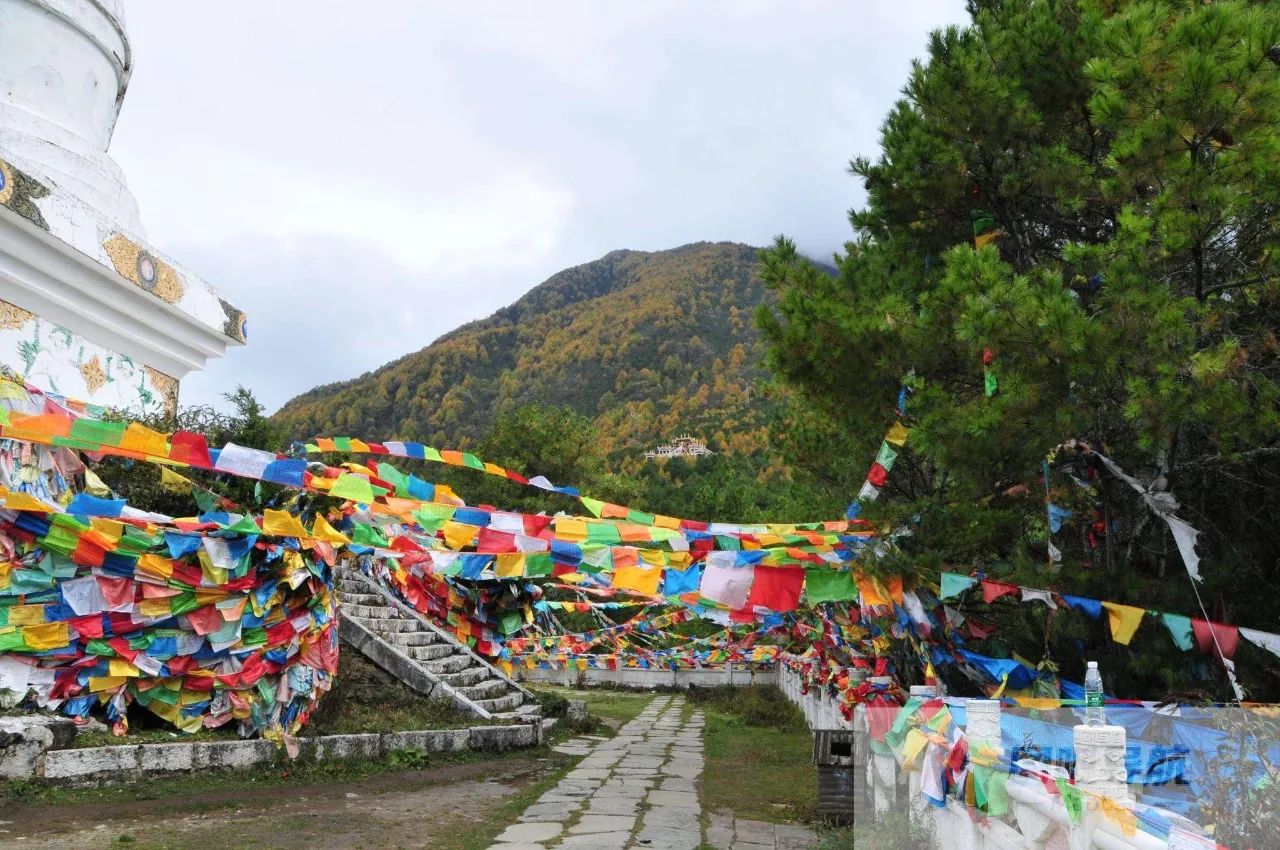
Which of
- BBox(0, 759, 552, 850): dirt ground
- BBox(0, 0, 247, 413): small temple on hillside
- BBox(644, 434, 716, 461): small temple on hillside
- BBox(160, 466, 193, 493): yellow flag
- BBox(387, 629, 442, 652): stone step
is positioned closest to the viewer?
BBox(0, 759, 552, 850): dirt ground

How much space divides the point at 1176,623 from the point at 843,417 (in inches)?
114

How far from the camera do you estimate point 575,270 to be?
493 feet

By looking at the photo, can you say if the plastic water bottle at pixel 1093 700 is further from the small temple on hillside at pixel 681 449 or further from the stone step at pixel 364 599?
the small temple on hillside at pixel 681 449

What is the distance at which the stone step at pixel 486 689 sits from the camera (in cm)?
1195

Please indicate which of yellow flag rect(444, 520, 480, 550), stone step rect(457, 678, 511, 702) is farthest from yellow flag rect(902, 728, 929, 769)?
stone step rect(457, 678, 511, 702)

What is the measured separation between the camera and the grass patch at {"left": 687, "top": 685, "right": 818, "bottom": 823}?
864 centimetres

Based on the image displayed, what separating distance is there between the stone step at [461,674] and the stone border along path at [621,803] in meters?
1.61

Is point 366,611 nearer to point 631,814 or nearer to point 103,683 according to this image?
point 103,683

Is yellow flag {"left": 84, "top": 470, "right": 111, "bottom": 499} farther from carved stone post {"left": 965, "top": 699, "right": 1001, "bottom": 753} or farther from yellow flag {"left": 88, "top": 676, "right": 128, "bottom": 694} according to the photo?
carved stone post {"left": 965, "top": 699, "right": 1001, "bottom": 753}

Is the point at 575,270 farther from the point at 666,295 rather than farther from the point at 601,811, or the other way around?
the point at 601,811

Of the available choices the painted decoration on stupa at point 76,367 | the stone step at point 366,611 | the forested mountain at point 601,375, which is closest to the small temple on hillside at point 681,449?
the forested mountain at point 601,375

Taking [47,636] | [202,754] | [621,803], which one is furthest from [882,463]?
[47,636]

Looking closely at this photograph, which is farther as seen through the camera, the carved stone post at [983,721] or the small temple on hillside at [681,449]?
the small temple on hillside at [681,449]

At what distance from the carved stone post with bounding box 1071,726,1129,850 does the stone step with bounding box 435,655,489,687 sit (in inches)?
366
